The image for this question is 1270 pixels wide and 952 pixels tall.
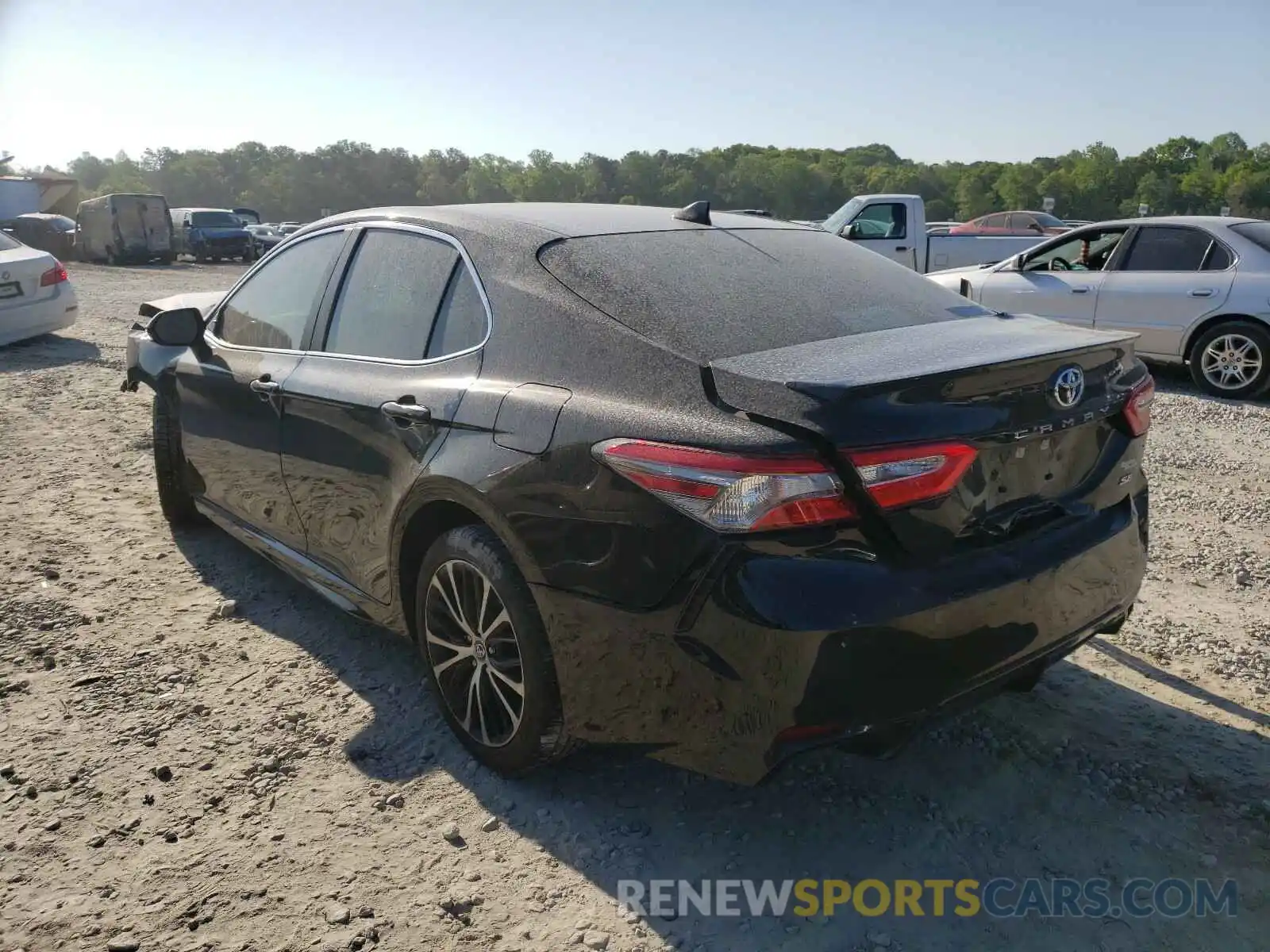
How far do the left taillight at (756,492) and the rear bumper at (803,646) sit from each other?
8cm

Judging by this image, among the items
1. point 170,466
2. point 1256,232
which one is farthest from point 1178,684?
point 1256,232

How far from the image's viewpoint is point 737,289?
291 cm

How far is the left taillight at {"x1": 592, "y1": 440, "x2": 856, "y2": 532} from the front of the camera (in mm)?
2148

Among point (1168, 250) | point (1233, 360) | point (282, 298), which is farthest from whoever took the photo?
point (1168, 250)

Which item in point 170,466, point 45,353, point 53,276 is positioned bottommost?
point 45,353

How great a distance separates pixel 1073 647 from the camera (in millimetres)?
2689

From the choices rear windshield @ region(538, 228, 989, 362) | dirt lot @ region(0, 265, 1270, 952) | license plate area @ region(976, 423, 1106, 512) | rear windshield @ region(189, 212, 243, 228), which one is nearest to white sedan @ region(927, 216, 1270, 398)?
rear windshield @ region(538, 228, 989, 362)

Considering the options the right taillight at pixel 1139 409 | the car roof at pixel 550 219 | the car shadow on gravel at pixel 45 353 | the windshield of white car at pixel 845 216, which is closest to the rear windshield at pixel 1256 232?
the windshield of white car at pixel 845 216

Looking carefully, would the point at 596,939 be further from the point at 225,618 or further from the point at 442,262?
the point at 225,618

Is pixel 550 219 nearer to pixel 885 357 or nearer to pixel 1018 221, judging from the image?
pixel 885 357

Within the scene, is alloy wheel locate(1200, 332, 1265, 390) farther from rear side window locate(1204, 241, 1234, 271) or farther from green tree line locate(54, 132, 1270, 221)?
green tree line locate(54, 132, 1270, 221)

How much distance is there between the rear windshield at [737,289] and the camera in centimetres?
263

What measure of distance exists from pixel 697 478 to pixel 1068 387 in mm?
1047

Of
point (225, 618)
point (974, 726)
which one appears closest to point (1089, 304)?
point (974, 726)
